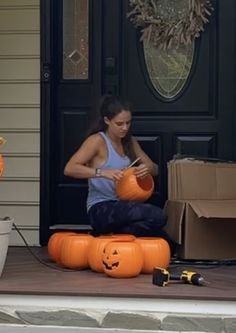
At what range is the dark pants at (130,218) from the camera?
4902 millimetres

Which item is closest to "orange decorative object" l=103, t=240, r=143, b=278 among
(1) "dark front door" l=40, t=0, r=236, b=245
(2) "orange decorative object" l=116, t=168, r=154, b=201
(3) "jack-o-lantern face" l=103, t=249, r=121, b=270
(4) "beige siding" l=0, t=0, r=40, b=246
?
(3) "jack-o-lantern face" l=103, t=249, r=121, b=270

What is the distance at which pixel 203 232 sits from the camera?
5020mm

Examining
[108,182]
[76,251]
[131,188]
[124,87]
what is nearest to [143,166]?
[131,188]

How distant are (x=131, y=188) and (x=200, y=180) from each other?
1.74 ft

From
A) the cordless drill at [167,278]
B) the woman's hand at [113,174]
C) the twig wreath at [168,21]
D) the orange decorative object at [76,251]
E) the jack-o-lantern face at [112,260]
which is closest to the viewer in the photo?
the cordless drill at [167,278]

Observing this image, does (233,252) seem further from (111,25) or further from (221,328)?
(111,25)

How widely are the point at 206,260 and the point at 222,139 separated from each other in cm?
112

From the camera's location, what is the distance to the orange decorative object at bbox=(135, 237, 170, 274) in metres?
4.54

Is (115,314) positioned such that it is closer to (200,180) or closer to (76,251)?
(76,251)

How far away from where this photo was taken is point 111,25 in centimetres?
590

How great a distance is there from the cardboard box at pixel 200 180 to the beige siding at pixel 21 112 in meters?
1.24

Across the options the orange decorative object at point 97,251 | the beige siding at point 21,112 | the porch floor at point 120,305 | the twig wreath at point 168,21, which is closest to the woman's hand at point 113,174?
the orange decorative object at point 97,251

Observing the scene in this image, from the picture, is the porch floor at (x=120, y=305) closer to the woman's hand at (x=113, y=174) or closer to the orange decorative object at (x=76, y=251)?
the orange decorative object at (x=76, y=251)

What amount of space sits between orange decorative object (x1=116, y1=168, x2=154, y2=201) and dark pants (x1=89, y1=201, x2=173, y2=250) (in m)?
0.04
